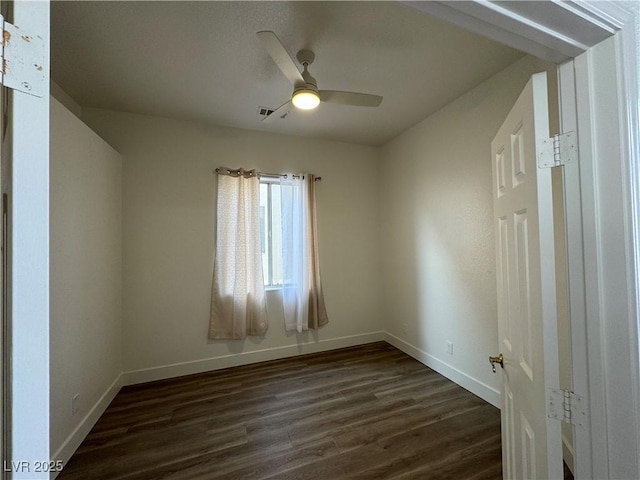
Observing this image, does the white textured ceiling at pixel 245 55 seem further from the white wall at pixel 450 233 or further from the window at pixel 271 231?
the window at pixel 271 231

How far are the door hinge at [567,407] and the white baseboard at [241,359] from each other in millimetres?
2647

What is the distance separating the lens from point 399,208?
10.5ft

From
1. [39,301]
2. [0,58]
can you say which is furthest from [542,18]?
[39,301]

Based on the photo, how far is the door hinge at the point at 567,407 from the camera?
0.72 metres

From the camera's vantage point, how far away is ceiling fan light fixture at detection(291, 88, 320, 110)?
64.6 inches

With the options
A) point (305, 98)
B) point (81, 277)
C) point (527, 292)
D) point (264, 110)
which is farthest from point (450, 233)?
point (81, 277)

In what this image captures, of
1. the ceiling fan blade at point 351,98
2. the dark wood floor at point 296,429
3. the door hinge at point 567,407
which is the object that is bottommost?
the dark wood floor at point 296,429

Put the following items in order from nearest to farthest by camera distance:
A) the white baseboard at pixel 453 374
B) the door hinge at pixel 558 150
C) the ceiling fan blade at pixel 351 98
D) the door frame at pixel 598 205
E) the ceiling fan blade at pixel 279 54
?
the door frame at pixel 598 205 < the door hinge at pixel 558 150 < the ceiling fan blade at pixel 279 54 < the ceiling fan blade at pixel 351 98 < the white baseboard at pixel 453 374

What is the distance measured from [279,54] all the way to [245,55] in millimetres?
493

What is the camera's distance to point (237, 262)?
111 inches

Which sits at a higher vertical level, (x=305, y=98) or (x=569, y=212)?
(x=305, y=98)

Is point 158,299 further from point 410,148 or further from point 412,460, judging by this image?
point 410,148

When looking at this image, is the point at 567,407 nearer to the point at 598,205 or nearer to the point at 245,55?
the point at 598,205

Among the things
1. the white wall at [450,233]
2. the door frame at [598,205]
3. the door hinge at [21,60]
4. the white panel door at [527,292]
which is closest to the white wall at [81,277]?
the door hinge at [21,60]
